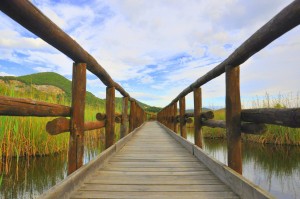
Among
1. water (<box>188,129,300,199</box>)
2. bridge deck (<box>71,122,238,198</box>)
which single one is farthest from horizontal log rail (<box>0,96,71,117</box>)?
water (<box>188,129,300,199</box>)

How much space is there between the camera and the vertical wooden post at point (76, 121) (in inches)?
93.0

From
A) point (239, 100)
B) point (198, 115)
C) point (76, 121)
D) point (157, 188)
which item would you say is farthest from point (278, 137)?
point (76, 121)

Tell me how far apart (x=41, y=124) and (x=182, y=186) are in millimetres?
4416

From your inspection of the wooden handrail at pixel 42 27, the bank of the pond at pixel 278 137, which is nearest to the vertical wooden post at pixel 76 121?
the wooden handrail at pixel 42 27

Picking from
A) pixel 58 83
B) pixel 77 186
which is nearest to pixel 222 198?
pixel 77 186

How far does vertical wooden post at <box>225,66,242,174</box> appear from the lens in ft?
7.95

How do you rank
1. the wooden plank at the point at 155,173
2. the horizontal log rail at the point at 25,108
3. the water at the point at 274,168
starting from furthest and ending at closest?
the water at the point at 274,168 → the wooden plank at the point at 155,173 → the horizontal log rail at the point at 25,108

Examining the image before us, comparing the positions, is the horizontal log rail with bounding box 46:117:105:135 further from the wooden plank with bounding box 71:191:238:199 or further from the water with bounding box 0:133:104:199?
the water with bounding box 0:133:104:199

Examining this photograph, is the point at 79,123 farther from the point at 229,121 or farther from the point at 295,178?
the point at 295,178

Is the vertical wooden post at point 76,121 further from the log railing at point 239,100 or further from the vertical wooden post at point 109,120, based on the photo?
the vertical wooden post at point 109,120

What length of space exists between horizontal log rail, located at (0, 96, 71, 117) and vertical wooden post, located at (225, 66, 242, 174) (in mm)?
1514

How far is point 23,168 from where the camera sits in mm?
4977

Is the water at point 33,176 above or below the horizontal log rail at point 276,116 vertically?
below

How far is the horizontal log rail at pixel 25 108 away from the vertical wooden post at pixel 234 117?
4.97 ft
